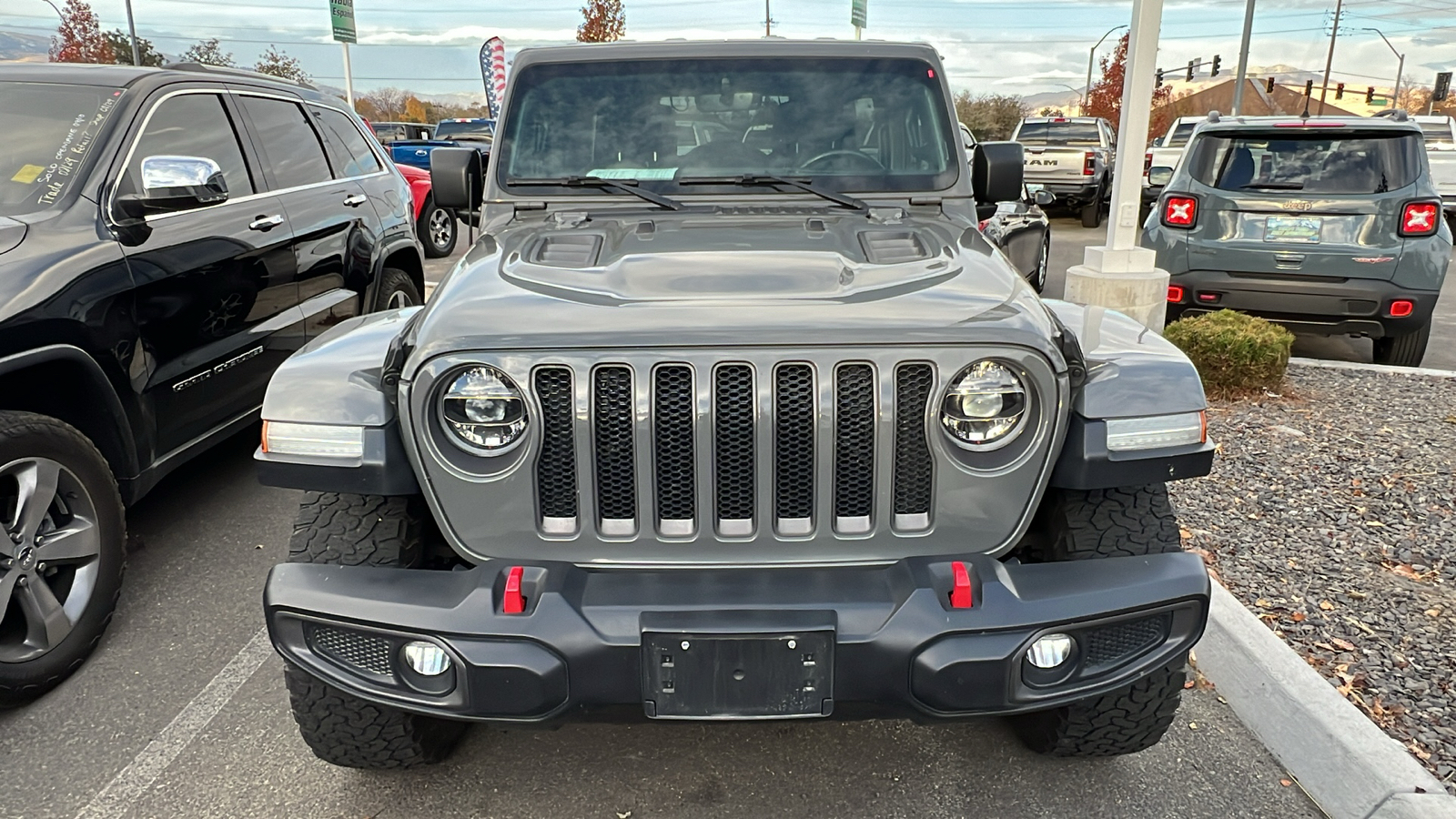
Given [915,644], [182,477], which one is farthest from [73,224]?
[915,644]

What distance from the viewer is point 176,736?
111 inches

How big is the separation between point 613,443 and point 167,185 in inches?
94.3

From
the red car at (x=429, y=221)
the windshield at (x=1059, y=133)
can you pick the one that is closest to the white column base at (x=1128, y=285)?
the red car at (x=429, y=221)

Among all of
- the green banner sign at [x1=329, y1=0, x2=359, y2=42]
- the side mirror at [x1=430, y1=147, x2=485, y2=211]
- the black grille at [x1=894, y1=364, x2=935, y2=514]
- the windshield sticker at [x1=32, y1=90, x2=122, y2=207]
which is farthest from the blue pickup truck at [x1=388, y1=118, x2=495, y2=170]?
the black grille at [x1=894, y1=364, x2=935, y2=514]

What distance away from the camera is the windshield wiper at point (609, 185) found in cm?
314

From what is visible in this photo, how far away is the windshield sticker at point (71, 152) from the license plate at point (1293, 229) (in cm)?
674

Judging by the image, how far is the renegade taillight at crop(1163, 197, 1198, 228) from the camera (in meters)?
6.94

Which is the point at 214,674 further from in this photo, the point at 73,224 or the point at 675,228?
the point at 675,228

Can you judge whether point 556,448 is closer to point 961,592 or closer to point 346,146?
point 961,592

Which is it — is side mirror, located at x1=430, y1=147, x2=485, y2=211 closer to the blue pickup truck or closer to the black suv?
the black suv

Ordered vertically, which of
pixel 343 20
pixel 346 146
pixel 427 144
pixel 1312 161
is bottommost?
pixel 427 144

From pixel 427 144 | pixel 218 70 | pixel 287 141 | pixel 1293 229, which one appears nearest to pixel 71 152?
pixel 218 70

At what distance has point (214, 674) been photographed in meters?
3.15

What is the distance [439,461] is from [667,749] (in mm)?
1182
